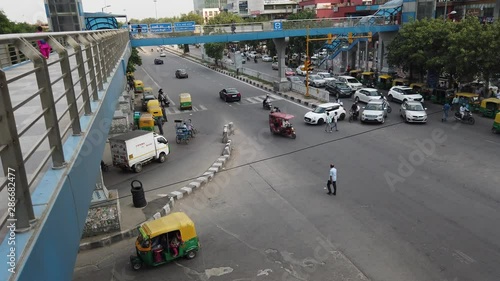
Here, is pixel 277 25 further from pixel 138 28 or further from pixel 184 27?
pixel 138 28

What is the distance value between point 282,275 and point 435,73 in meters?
28.8

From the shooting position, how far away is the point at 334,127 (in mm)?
24031

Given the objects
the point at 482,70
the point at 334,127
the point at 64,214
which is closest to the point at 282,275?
the point at 64,214

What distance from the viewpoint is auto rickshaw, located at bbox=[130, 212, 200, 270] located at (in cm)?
1020

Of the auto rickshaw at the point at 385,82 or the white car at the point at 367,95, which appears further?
the auto rickshaw at the point at 385,82

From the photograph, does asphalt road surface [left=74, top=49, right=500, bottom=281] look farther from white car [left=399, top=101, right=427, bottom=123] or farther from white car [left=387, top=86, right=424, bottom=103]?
white car [left=387, top=86, right=424, bottom=103]

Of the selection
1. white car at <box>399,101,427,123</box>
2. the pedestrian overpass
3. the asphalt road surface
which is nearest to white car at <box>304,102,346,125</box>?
the asphalt road surface

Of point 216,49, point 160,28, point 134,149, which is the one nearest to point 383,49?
point 160,28

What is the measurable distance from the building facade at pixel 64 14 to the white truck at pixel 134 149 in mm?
28729

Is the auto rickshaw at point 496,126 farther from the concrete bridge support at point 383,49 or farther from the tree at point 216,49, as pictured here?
the tree at point 216,49

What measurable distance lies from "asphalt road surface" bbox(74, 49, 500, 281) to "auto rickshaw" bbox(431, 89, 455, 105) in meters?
7.32

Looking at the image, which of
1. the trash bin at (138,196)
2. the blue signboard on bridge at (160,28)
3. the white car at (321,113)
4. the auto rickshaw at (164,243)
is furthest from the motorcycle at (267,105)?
the auto rickshaw at (164,243)

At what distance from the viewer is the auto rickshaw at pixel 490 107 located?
2427 cm

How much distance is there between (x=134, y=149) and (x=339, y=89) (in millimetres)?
20907
